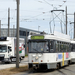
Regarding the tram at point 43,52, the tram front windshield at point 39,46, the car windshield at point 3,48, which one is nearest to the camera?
the tram at point 43,52

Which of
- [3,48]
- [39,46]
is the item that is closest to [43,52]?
[39,46]

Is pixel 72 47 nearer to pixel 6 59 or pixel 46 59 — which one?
pixel 6 59

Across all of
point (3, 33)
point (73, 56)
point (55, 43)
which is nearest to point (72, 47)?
point (73, 56)

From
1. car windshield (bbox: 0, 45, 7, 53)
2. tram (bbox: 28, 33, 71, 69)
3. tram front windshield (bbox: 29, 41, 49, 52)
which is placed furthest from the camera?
car windshield (bbox: 0, 45, 7, 53)

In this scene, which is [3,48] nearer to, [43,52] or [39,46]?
[39,46]

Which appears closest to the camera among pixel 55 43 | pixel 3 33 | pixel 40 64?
pixel 40 64

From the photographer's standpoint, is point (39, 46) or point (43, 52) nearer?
point (43, 52)

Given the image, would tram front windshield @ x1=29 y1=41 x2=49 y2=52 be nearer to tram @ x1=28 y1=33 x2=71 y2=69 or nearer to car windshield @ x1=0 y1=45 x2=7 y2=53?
tram @ x1=28 y1=33 x2=71 y2=69

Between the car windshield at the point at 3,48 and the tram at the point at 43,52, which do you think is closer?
the tram at the point at 43,52

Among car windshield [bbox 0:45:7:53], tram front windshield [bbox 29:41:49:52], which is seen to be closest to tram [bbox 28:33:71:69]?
tram front windshield [bbox 29:41:49:52]

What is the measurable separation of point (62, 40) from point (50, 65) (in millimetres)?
3877

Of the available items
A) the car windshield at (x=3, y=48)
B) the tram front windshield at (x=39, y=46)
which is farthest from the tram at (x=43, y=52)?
the car windshield at (x=3, y=48)

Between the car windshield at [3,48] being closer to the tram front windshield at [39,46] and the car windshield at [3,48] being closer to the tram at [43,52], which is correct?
the tram at [43,52]

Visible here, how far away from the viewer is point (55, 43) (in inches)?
792
